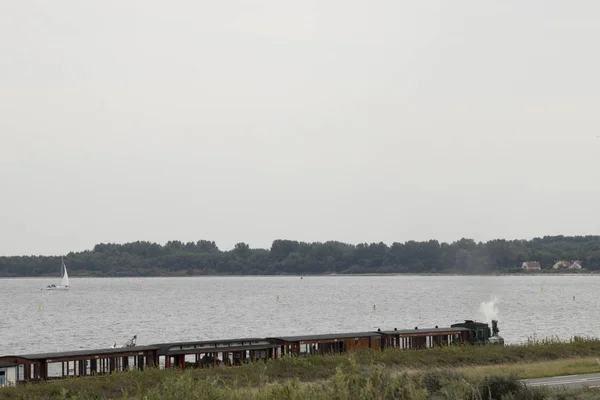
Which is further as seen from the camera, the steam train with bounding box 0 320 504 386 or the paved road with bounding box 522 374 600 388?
the steam train with bounding box 0 320 504 386

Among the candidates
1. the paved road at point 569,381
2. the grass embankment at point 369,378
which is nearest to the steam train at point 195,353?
the grass embankment at point 369,378

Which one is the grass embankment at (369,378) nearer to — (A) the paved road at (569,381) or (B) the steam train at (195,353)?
(A) the paved road at (569,381)

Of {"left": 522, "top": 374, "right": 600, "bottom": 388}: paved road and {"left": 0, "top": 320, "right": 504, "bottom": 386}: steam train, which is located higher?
{"left": 0, "top": 320, "right": 504, "bottom": 386}: steam train

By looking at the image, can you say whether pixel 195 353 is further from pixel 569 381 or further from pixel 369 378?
pixel 369 378

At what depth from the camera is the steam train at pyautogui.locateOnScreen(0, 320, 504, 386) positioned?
39.8 m

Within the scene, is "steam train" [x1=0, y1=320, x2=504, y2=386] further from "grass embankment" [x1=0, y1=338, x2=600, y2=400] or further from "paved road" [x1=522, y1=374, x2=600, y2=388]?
"paved road" [x1=522, y1=374, x2=600, y2=388]

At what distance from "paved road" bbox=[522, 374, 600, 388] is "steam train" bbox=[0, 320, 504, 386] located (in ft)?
48.4

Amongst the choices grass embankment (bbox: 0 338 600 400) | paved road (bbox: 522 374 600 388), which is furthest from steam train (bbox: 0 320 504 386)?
paved road (bbox: 522 374 600 388)

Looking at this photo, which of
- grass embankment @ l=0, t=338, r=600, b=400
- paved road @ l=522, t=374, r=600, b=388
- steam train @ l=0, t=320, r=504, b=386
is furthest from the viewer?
steam train @ l=0, t=320, r=504, b=386

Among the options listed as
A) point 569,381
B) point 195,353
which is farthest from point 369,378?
point 195,353

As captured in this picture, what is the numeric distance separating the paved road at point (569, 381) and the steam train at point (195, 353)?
1476cm

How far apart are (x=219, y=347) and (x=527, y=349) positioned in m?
20.2

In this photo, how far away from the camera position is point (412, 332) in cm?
5462

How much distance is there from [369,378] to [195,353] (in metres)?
26.3
